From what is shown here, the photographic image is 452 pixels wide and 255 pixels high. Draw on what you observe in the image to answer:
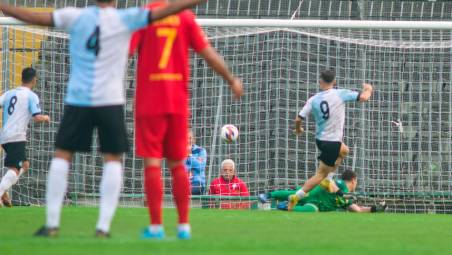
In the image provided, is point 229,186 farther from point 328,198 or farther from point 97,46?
point 97,46

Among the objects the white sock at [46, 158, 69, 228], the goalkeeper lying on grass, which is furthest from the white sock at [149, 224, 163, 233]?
the goalkeeper lying on grass

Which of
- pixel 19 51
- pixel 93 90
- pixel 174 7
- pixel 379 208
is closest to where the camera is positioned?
pixel 174 7

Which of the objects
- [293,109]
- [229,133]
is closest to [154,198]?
[229,133]

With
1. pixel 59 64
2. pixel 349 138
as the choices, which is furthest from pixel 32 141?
pixel 349 138

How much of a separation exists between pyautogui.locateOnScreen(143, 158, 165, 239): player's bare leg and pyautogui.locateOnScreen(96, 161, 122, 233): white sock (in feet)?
0.90

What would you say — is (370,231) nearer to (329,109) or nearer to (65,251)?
(65,251)

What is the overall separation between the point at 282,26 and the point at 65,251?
1026 cm

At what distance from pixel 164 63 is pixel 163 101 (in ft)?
0.94

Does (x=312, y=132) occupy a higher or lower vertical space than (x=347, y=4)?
lower

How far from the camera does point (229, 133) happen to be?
16.5 meters

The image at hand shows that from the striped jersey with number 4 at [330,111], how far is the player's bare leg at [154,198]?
6.55m

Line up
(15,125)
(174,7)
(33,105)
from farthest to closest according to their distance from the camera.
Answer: (15,125), (33,105), (174,7)

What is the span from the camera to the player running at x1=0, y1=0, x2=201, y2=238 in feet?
26.5

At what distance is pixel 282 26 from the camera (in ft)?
55.1
